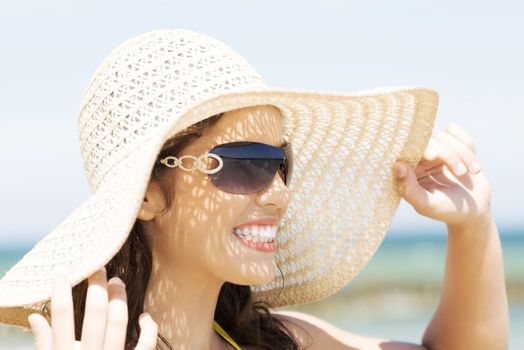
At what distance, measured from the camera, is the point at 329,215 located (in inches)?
Result: 114

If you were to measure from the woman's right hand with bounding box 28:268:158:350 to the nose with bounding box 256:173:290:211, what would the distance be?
1.65 ft

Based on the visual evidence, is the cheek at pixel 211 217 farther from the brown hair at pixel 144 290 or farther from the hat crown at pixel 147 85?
the hat crown at pixel 147 85

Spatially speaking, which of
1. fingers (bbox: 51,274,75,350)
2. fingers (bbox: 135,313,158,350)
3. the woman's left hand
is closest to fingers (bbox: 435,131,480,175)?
the woman's left hand

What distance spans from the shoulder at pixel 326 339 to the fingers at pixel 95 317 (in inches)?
38.6

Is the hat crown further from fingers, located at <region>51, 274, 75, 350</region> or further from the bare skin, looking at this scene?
fingers, located at <region>51, 274, 75, 350</region>

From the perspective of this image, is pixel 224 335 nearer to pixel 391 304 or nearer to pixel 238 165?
pixel 238 165

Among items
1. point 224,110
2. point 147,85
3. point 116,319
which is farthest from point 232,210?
point 116,319

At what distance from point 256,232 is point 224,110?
1.08ft

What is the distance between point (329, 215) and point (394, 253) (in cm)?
2306

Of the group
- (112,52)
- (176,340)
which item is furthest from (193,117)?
(176,340)

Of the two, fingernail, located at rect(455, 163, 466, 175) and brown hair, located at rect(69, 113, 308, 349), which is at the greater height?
fingernail, located at rect(455, 163, 466, 175)

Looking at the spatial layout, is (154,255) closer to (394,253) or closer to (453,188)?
(453,188)

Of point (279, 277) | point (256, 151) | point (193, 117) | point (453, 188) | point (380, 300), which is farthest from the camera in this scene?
point (380, 300)

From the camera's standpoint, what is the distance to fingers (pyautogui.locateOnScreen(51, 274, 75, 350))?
1.77m
